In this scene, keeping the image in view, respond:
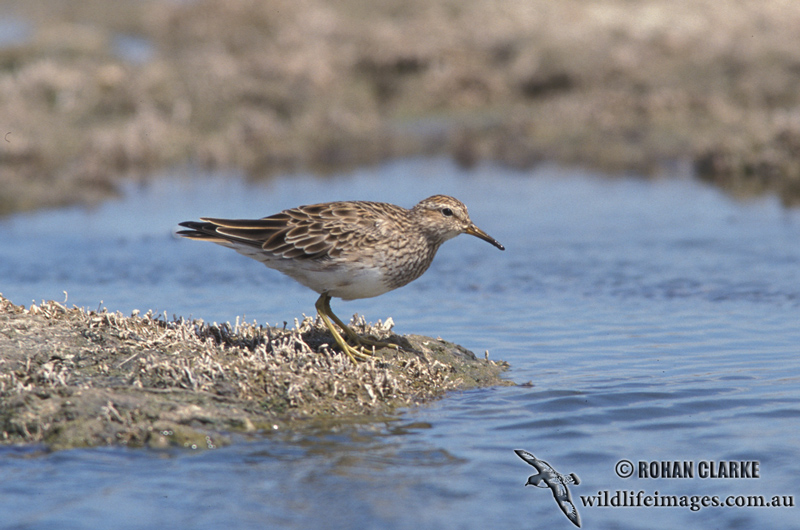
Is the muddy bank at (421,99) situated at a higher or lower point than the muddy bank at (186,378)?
higher

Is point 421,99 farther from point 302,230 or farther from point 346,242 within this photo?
point 346,242

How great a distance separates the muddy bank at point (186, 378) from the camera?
675 cm

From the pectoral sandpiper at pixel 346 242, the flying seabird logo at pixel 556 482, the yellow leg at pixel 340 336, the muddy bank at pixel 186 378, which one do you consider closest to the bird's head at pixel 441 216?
the pectoral sandpiper at pixel 346 242

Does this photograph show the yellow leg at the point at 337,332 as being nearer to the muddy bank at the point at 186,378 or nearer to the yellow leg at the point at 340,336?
the yellow leg at the point at 340,336

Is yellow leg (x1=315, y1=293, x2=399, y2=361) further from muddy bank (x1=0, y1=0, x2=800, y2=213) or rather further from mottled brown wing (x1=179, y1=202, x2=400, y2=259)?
muddy bank (x1=0, y1=0, x2=800, y2=213)

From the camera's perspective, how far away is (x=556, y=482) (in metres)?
6.25

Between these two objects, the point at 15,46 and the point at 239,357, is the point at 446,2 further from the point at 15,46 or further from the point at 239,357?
the point at 239,357

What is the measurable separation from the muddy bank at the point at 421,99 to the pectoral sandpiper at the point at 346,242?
931cm

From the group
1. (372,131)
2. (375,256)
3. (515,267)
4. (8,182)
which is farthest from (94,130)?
(375,256)

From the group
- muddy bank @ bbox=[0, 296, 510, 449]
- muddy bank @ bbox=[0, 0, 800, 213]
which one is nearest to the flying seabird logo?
muddy bank @ bbox=[0, 296, 510, 449]

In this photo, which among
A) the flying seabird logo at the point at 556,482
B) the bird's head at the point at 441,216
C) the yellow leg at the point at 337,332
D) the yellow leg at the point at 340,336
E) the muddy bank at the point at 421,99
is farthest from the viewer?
the muddy bank at the point at 421,99

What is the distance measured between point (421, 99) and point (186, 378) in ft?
55.8

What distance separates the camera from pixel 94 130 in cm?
2058

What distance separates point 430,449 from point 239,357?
1715 mm
